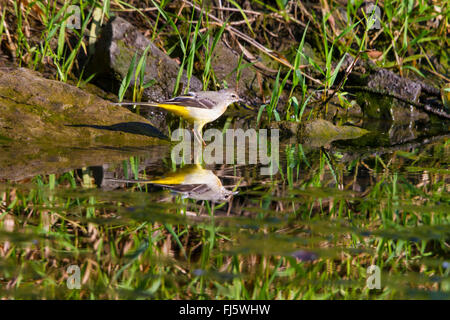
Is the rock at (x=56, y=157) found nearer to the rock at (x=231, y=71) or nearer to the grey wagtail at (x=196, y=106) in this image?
the grey wagtail at (x=196, y=106)

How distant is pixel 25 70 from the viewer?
657 cm

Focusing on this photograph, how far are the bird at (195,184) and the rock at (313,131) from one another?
8.04 ft

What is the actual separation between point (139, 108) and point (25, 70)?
7.13 ft

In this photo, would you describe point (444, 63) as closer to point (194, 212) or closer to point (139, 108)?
point (139, 108)

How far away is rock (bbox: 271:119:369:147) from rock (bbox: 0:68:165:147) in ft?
6.15

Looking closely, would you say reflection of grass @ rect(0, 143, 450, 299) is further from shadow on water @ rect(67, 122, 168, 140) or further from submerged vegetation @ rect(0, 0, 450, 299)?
shadow on water @ rect(67, 122, 168, 140)

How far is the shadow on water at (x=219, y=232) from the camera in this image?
2.66 meters

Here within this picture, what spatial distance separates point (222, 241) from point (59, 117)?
11.9 feet

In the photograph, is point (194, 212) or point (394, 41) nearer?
point (194, 212)

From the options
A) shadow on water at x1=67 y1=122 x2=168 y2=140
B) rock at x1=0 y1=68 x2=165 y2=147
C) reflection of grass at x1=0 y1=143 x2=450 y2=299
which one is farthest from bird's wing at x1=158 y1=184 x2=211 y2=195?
shadow on water at x1=67 y1=122 x2=168 y2=140

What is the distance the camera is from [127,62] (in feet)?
28.7

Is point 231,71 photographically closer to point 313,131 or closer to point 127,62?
point 127,62

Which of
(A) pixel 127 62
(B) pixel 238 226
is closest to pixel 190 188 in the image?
(B) pixel 238 226
